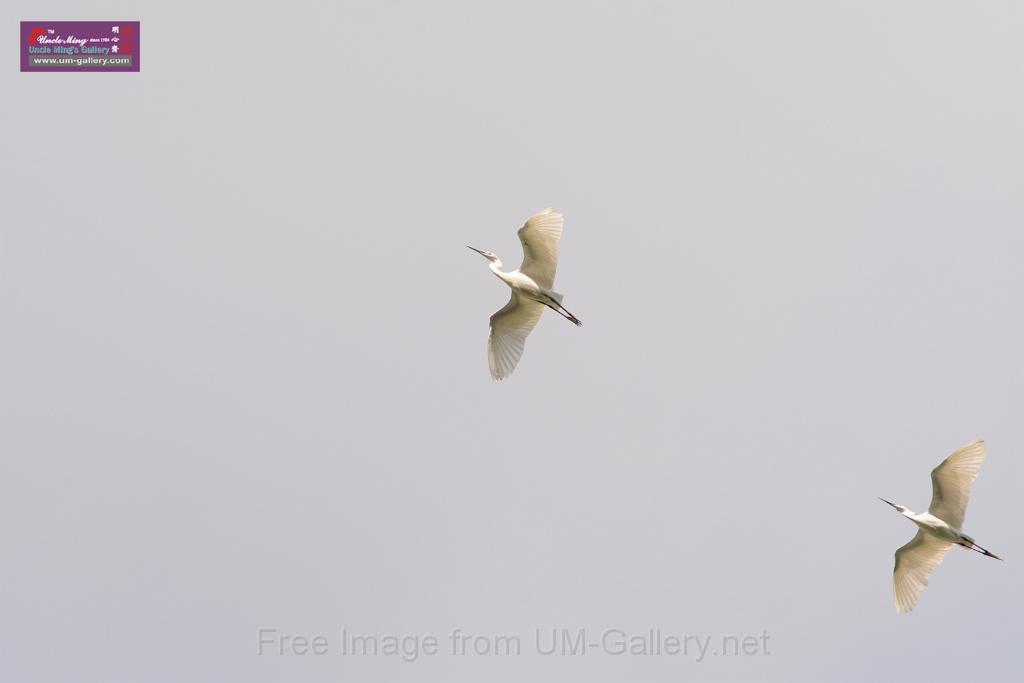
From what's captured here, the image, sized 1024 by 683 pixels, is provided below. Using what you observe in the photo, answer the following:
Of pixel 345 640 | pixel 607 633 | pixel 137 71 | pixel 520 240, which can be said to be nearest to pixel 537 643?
pixel 607 633

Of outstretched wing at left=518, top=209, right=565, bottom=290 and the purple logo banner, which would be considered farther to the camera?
the purple logo banner

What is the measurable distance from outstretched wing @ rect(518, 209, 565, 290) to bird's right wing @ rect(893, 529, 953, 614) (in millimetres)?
11407

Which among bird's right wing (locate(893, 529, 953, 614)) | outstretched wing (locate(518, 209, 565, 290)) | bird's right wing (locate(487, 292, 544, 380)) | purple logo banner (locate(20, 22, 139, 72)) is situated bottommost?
bird's right wing (locate(893, 529, 953, 614))

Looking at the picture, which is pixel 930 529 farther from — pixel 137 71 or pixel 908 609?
pixel 137 71

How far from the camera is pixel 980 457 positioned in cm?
3875

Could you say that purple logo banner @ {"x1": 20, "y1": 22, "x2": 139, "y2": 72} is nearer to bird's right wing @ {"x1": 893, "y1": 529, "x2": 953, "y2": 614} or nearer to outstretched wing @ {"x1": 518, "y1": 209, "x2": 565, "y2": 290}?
outstretched wing @ {"x1": 518, "y1": 209, "x2": 565, "y2": 290}

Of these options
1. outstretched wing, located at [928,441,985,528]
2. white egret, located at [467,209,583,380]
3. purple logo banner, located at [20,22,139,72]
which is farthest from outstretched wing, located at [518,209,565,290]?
purple logo banner, located at [20,22,139,72]

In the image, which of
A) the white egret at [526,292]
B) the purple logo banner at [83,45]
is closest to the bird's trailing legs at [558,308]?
the white egret at [526,292]

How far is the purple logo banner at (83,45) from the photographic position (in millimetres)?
51219

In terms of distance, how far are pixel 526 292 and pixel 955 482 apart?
11.3 meters

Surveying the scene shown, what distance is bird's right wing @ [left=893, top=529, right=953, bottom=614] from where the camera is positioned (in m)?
40.7

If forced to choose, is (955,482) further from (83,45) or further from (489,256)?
(83,45)

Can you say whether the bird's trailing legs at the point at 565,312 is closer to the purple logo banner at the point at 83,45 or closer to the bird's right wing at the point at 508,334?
the bird's right wing at the point at 508,334

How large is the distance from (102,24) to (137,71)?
6.09ft
